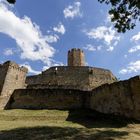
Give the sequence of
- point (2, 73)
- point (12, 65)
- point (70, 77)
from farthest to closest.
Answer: point (70, 77) → point (12, 65) → point (2, 73)

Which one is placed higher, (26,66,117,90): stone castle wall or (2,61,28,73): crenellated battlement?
(26,66,117,90): stone castle wall

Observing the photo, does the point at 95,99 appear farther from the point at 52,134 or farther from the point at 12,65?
the point at 52,134

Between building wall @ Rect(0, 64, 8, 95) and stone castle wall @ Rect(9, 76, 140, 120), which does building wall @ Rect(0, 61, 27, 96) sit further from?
stone castle wall @ Rect(9, 76, 140, 120)

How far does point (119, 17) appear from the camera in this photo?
54.9 feet

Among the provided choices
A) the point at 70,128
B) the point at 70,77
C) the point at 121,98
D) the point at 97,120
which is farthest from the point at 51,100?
the point at 70,77

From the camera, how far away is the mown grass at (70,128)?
14.1 metres

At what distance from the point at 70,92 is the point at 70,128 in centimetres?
1168

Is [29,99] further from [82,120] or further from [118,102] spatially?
[118,102]

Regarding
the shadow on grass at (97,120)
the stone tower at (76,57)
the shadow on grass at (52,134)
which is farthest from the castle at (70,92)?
the stone tower at (76,57)

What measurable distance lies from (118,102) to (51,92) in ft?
30.0

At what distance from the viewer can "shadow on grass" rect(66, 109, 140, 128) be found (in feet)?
61.1

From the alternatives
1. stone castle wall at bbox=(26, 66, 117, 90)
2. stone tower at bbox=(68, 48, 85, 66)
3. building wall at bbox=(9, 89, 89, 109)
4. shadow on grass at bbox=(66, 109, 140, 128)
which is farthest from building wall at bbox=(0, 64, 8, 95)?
stone tower at bbox=(68, 48, 85, 66)

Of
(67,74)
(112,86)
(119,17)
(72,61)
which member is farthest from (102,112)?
(72,61)

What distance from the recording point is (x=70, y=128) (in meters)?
16.8
